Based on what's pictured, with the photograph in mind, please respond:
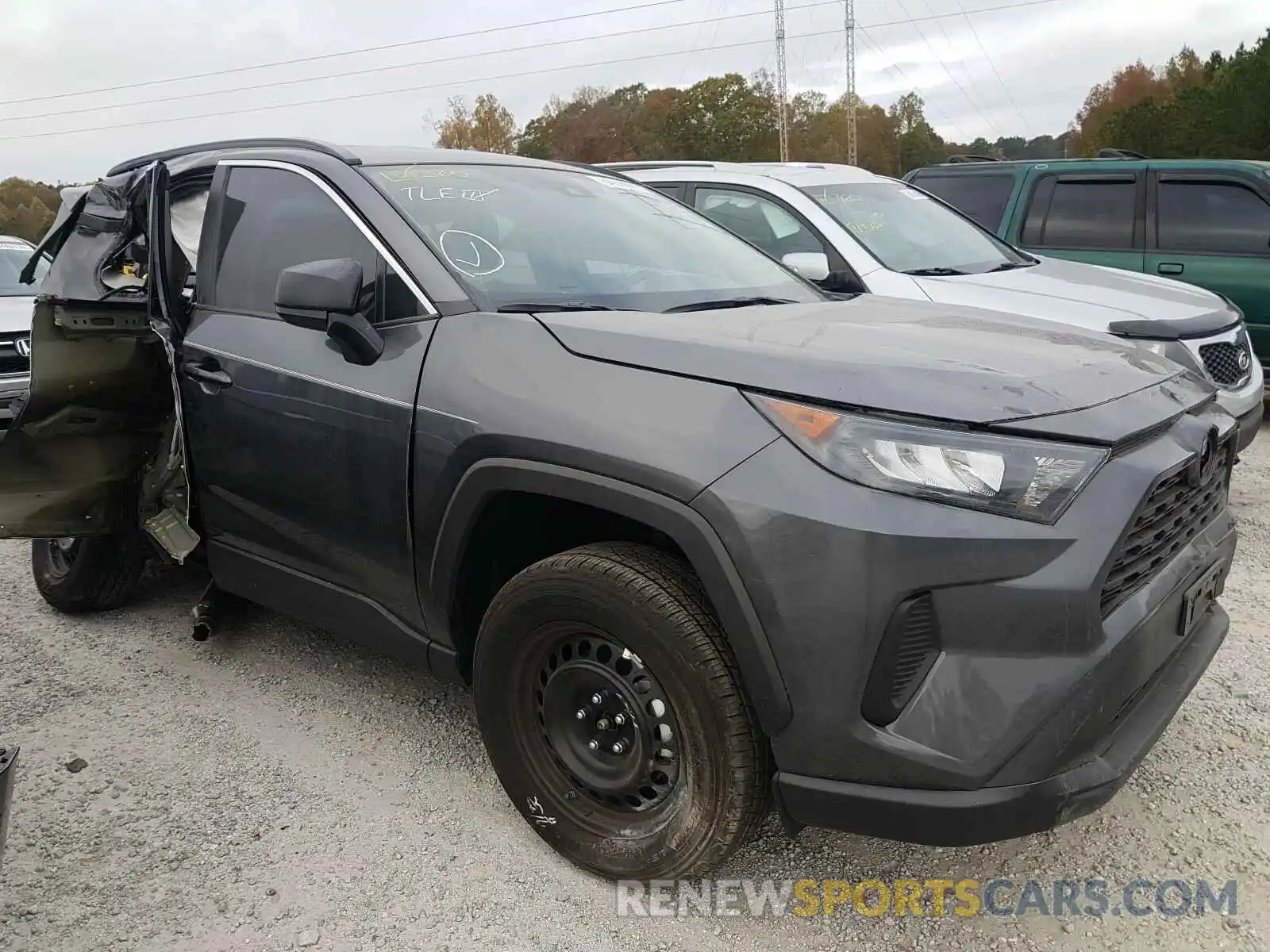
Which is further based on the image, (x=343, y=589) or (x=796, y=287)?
(x=796, y=287)

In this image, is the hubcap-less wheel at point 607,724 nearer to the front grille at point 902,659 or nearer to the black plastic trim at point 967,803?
the black plastic trim at point 967,803

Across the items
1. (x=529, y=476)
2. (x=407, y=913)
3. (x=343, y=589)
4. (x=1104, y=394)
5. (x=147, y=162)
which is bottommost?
(x=407, y=913)

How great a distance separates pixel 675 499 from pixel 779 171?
4809mm

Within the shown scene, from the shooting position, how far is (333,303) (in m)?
2.55

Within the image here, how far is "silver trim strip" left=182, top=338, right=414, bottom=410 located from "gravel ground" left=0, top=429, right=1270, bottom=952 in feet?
3.71

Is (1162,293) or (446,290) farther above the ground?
(446,290)

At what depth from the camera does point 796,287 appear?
131 inches

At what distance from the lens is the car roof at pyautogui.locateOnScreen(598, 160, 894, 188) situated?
20.4 ft

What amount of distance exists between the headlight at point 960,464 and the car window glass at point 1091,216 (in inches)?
254

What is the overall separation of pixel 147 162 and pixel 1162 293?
201 inches

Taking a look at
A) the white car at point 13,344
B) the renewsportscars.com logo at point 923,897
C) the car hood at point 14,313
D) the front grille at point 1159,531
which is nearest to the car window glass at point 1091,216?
the front grille at point 1159,531

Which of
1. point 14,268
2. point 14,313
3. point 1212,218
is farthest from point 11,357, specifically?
point 1212,218

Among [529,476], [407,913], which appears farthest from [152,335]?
[407,913]

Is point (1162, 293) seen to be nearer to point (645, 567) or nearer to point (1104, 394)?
point (1104, 394)
